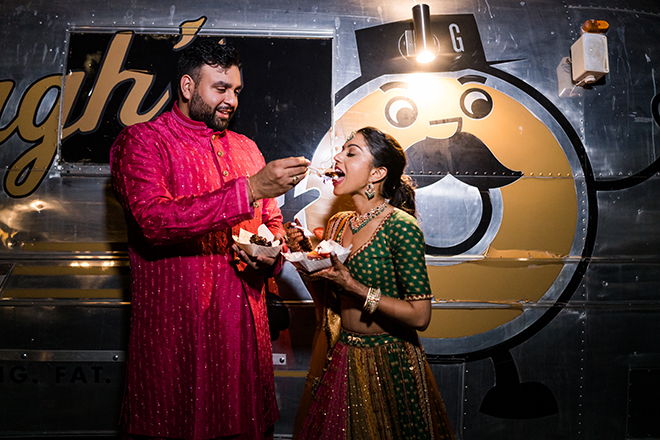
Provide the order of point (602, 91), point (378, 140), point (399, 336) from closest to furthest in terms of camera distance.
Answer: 1. point (399, 336)
2. point (378, 140)
3. point (602, 91)

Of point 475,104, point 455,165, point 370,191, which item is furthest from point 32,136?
point 475,104

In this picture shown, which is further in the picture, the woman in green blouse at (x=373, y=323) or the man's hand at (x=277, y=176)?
the woman in green blouse at (x=373, y=323)

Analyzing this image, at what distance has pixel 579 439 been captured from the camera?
2.81 metres

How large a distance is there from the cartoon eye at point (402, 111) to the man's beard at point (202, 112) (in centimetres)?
139

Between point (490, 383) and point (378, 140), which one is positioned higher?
point (378, 140)

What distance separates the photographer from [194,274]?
188cm

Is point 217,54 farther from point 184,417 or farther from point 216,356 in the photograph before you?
point 184,417

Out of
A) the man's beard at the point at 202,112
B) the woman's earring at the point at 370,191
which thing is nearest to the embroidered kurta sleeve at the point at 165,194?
the man's beard at the point at 202,112

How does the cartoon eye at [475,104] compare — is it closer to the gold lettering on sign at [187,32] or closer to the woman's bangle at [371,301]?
the woman's bangle at [371,301]

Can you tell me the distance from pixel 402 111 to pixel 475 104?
579 millimetres

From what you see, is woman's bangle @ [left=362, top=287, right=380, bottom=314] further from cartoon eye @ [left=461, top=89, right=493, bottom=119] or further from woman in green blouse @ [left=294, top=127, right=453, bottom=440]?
cartoon eye @ [left=461, top=89, right=493, bottom=119]

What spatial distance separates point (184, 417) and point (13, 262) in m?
2.02

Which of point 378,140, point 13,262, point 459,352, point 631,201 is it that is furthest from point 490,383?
point 13,262

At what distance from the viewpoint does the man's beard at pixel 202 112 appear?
2027 millimetres
